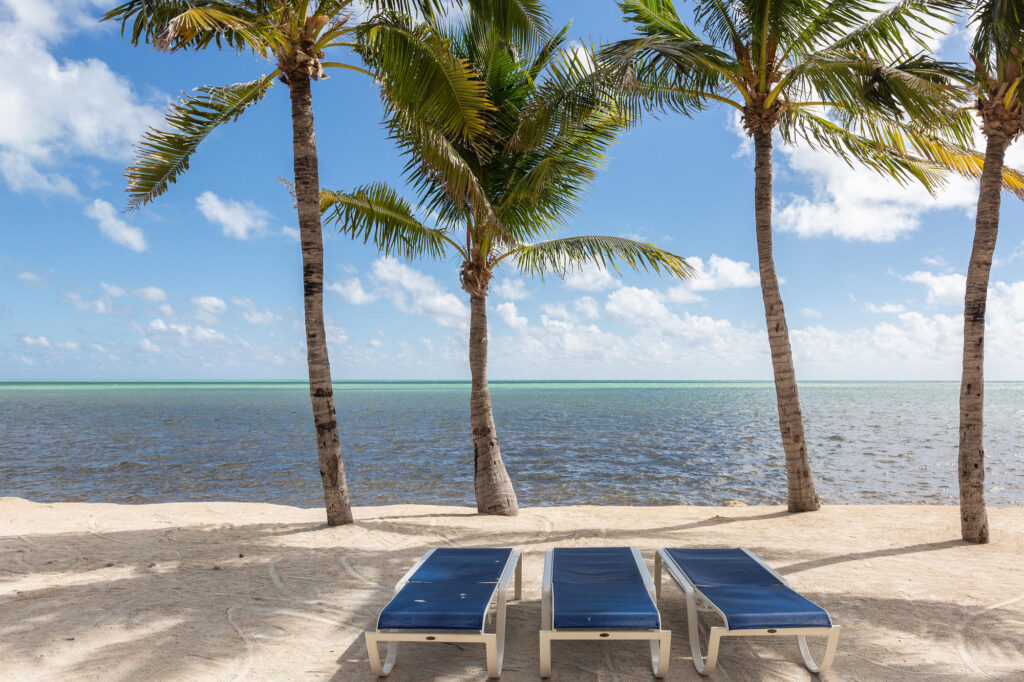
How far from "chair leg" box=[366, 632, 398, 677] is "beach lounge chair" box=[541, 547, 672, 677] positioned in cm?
97

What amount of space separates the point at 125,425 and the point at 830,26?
125 ft

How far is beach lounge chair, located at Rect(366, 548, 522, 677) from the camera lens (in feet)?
11.2

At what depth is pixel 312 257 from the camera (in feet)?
24.2

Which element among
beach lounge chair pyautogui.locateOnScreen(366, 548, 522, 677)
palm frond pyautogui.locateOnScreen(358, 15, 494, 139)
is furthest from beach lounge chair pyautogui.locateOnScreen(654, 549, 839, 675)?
palm frond pyautogui.locateOnScreen(358, 15, 494, 139)

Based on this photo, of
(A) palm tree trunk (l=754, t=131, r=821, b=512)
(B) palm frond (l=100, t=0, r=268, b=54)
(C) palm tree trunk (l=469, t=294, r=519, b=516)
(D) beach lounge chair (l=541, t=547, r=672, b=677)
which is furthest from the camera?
(C) palm tree trunk (l=469, t=294, r=519, b=516)

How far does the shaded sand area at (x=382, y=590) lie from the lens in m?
3.82

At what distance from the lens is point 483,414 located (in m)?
9.36

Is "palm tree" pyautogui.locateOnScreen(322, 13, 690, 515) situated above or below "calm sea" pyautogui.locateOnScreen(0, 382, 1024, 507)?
above

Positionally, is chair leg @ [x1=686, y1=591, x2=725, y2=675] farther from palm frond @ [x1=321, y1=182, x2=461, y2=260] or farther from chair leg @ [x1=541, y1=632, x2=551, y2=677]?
palm frond @ [x1=321, y1=182, x2=461, y2=260]

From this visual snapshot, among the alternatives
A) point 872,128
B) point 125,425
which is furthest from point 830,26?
point 125,425

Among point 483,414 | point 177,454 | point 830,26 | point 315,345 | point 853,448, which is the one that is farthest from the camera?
point 853,448

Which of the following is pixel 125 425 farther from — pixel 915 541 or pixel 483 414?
pixel 915 541

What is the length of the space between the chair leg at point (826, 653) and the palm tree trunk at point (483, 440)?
552 cm

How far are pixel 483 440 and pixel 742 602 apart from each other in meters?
6.01
